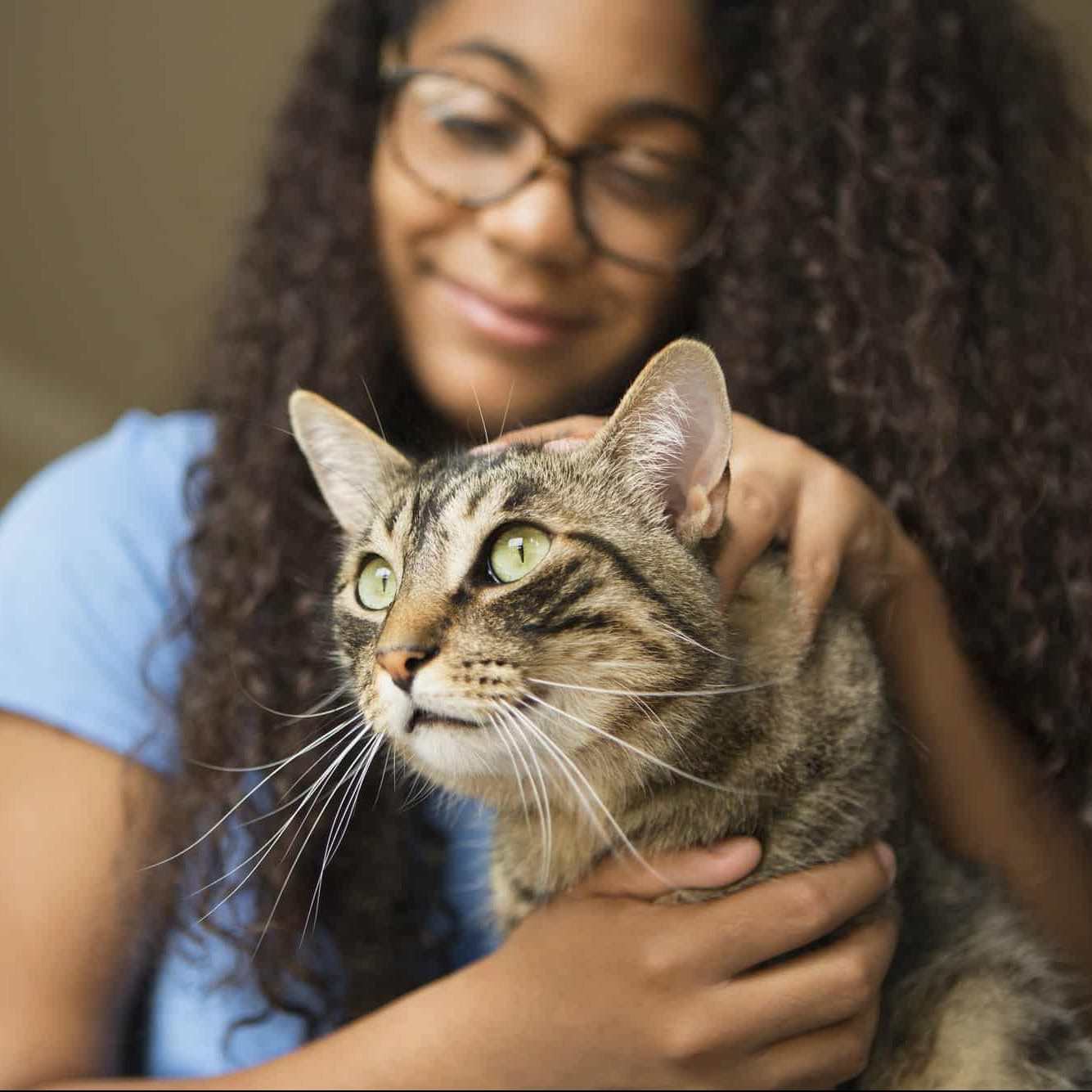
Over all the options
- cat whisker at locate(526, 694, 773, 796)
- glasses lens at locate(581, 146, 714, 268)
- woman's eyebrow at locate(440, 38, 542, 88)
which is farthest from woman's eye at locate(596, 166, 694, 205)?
cat whisker at locate(526, 694, 773, 796)

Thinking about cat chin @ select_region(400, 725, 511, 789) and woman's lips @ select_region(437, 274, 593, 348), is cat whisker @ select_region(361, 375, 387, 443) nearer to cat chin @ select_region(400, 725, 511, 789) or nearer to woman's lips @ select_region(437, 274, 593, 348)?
woman's lips @ select_region(437, 274, 593, 348)

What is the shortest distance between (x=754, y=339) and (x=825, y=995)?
397 mm

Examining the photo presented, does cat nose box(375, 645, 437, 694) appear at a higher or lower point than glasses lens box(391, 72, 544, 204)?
lower

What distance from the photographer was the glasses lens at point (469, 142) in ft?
2.18

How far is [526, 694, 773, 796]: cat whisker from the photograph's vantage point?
0.53 meters

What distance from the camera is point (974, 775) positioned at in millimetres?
704

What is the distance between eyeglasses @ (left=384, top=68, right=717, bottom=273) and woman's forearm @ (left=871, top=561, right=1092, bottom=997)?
27 centimetres

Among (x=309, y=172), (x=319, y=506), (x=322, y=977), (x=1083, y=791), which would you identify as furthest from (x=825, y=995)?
(x=309, y=172)

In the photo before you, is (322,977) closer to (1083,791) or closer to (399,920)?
(399,920)

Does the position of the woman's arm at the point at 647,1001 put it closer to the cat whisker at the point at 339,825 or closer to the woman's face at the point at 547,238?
the cat whisker at the point at 339,825

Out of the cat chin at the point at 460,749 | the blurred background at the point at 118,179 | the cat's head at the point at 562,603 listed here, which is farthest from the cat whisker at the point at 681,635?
the blurred background at the point at 118,179

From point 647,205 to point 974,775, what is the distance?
0.43 metres

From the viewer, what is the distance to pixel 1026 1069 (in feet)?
2.06

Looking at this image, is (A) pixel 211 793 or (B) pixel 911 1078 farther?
(A) pixel 211 793
